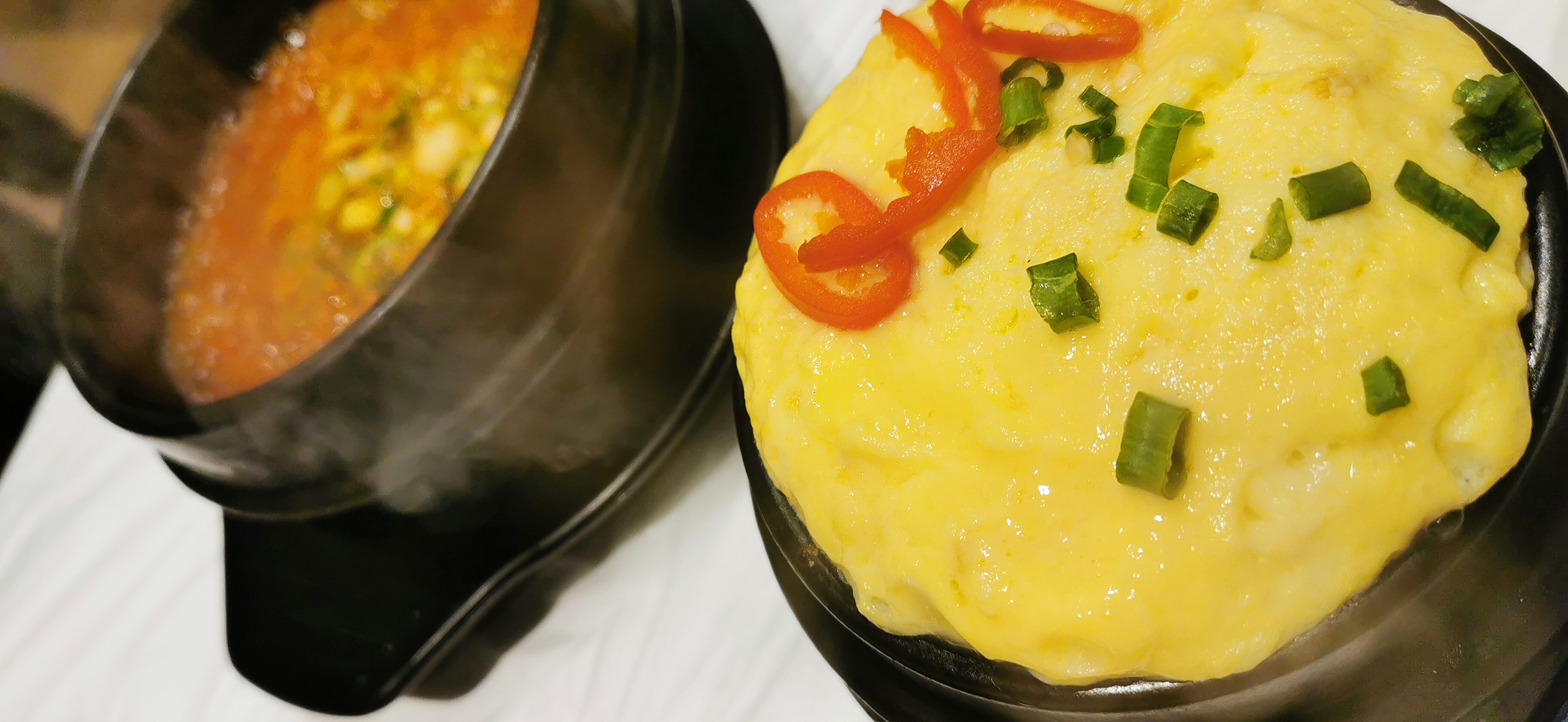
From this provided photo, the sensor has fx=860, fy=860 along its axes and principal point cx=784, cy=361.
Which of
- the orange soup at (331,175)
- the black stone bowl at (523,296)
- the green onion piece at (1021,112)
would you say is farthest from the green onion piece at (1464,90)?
the orange soup at (331,175)

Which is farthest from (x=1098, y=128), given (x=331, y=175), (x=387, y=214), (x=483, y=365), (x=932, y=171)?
(x=331, y=175)

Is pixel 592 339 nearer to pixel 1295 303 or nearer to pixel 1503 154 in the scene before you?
pixel 1295 303

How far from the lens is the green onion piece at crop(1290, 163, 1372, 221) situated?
1.16 metres

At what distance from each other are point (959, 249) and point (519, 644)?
1.75 metres

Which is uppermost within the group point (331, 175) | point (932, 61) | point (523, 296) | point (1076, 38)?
point (1076, 38)

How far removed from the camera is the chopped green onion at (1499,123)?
123cm

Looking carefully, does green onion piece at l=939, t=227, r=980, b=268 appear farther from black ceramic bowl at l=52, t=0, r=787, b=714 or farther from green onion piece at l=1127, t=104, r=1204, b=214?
black ceramic bowl at l=52, t=0, r=787, b=714

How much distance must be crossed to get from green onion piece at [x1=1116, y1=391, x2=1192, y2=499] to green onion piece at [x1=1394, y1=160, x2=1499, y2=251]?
1.45 ft

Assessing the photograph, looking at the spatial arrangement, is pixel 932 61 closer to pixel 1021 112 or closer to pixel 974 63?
pixel 974 63

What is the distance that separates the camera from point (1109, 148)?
1313mm

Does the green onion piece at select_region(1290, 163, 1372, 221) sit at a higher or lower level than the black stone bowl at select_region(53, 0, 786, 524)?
higher

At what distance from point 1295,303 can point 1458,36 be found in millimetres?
604

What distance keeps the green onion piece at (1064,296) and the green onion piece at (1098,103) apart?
0.28m

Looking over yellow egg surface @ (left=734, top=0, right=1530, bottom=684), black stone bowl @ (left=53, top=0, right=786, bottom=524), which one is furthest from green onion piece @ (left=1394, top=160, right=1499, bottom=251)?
black stone bowl @ (left=53, top=0, right=786, bottom=524)
